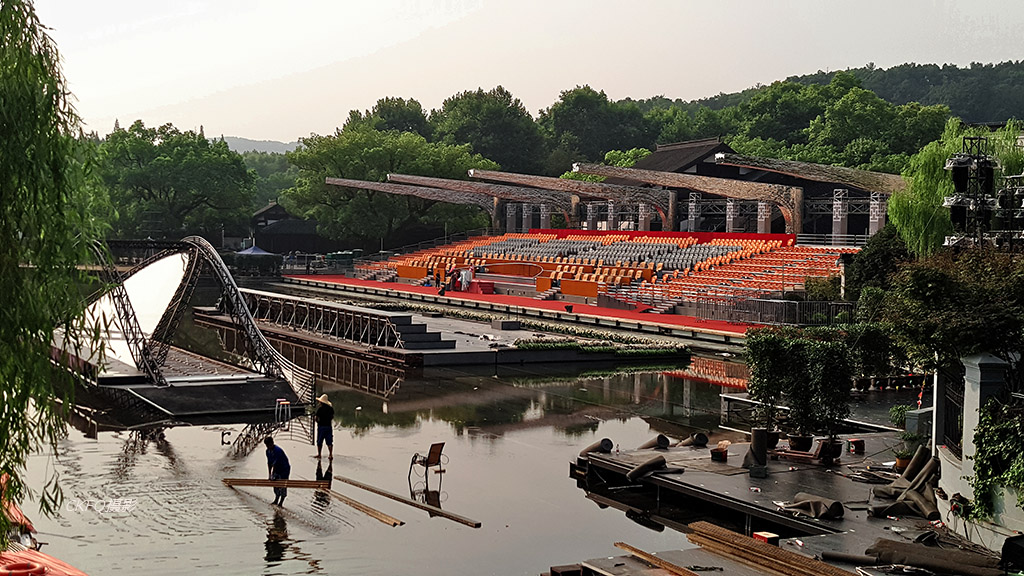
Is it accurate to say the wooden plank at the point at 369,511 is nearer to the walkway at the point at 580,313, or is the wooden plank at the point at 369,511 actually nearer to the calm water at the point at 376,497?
the calm water at the point at 376,497

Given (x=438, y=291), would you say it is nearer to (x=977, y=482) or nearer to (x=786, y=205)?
(x=786, y=205)

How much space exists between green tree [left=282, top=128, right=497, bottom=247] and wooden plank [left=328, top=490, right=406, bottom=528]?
234 feet

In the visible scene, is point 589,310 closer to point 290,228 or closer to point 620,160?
point 290,228

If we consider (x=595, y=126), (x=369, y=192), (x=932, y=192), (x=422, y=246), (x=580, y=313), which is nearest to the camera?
(x=932, y=192)

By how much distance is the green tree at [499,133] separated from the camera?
400 feet

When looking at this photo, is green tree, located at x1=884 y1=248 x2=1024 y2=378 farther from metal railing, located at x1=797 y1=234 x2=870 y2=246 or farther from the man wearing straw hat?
metal railing, located at x1=797 y1=234 x2=870 y2=246

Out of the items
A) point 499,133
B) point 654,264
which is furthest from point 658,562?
point 499,133

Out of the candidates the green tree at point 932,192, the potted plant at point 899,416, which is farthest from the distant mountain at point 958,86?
the potted plant at point 899,416

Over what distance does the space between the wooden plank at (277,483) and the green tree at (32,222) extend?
7.29 meters

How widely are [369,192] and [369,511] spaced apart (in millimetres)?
73034

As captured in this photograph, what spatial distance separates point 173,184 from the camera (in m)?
93.8

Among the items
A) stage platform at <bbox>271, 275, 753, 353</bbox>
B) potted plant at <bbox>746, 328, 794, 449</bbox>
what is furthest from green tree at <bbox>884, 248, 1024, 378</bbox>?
stage platform at <bbox>271, 275, 753, 353</bbox>

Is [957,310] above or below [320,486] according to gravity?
above

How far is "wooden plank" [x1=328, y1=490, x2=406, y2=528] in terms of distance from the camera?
15680 mm
